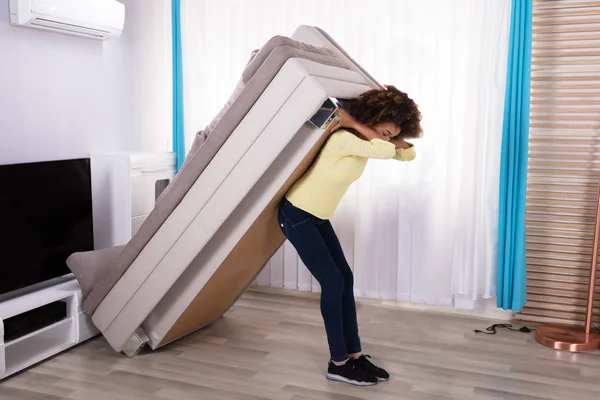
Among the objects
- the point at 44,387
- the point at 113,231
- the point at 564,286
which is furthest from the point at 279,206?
the point at 564,286

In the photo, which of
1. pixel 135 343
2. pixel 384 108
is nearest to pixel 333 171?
pixel 384 108

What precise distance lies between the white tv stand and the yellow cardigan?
131cm

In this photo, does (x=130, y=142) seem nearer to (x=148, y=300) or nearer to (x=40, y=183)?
(x=40, y=183)

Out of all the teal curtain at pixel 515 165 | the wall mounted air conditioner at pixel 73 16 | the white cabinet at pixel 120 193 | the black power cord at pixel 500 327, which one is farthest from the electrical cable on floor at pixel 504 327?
the wall mounted air conditioner at pixel 73 16

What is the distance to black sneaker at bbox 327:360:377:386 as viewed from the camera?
277cm

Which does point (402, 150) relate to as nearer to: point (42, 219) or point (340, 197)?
point (340, 197)

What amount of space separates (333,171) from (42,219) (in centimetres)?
167

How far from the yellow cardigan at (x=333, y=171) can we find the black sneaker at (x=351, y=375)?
2.20 ft

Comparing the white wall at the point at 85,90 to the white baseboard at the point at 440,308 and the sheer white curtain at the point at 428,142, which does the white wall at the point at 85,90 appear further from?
the white baseboard at the point at 440,308

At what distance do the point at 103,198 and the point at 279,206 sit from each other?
61.4 inches

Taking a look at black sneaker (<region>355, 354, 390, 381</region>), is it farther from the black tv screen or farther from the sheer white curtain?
the black tv screen

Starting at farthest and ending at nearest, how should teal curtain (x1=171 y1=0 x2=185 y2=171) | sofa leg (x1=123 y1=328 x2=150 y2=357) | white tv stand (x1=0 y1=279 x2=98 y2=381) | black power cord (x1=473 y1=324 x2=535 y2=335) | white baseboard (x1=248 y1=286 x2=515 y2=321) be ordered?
teal curtain (x1=171 y1=0 x2=185 y2=171) → white baseboard (x1=248 y1=286 x2=515 y2=321) → black power cord (x1=473 y1=324 x2=535 y2=335) → sofa leg (x1=123 y1=328 x2=150 y2=357) → white tv stand (x1=0 y1=279 x2=98 y2=381)

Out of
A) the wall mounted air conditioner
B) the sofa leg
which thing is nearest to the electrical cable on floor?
the sofa leg

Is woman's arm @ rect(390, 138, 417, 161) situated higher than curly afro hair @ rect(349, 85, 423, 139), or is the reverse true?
curly afro hair @ rect(349, 85, 423, 139)
